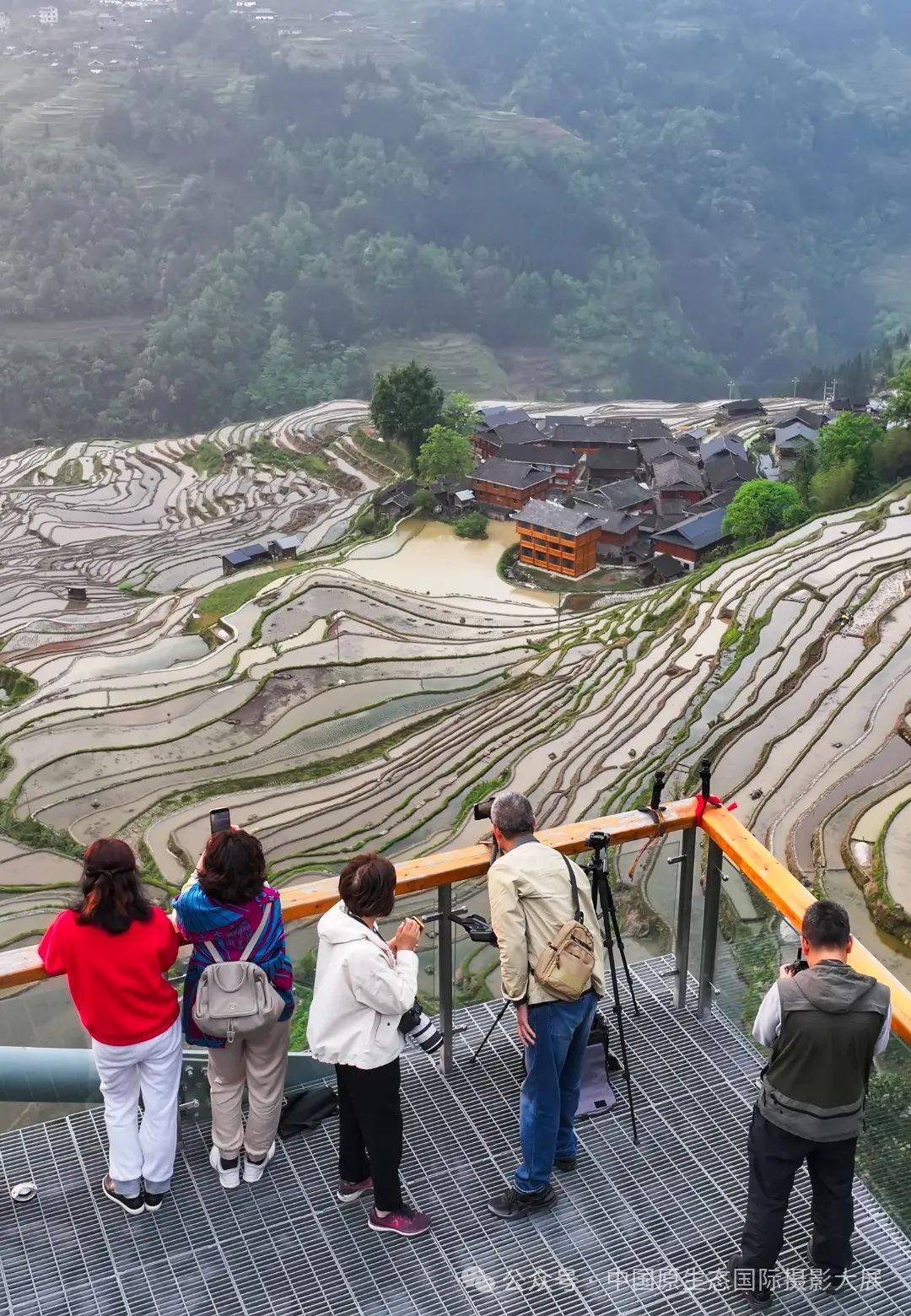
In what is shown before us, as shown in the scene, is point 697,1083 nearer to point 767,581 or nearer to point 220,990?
point 220,990

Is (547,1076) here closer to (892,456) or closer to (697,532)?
(697,532)

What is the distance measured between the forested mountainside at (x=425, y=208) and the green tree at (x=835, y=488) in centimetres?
3271

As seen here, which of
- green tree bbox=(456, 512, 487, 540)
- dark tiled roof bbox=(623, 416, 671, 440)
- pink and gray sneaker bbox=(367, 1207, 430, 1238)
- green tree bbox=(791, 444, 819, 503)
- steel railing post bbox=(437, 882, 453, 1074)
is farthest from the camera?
dark tiled roof bbox=(623, 416, 671, 440)

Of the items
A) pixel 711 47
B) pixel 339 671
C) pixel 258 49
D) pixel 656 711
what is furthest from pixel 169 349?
pixel 711 47

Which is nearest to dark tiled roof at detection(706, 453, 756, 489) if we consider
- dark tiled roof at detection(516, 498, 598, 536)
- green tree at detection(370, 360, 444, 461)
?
dark tiled roof at detection(516, 498, 598, 536)

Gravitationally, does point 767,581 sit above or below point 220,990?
below

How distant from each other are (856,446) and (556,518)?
7.12 m

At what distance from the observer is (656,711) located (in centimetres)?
1551

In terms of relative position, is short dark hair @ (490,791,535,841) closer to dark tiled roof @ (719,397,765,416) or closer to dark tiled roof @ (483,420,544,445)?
dark tiled roof @ (483,420,544,445)

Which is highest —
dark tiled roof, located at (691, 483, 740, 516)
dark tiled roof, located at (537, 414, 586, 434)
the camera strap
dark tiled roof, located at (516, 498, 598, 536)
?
the camera strap

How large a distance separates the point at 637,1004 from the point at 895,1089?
1.14 metres

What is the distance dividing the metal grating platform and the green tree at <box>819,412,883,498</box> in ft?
78.7

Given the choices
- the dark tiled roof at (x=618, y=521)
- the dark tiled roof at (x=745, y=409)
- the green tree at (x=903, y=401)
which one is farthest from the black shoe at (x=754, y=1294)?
the dark tiled roof at (x=745, y=409)

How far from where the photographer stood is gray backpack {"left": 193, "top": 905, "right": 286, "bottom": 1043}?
3.06m
